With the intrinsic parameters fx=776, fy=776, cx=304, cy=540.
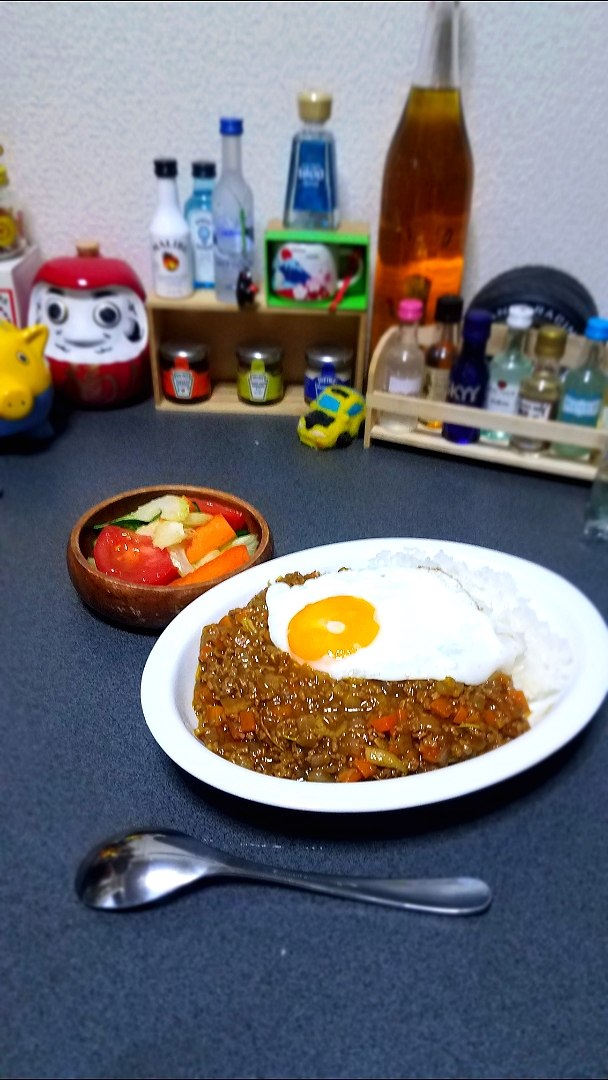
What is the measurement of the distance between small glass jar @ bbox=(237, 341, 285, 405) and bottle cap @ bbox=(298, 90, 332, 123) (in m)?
0.33

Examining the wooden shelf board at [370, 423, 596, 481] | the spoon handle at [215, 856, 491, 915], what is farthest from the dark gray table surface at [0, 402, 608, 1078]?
the wooden shelf board at [370, 423, 596, 481]

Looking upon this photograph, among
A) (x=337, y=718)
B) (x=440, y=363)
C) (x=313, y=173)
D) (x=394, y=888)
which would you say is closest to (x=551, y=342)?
(x=440, y=363)

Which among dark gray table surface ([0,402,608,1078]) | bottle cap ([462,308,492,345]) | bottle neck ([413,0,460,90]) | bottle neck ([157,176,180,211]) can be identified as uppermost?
bottle neck ([413,0,460,90])

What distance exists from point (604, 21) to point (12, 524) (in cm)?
104

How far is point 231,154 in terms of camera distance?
114 centimetres

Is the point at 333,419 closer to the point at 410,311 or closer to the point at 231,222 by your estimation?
the point at 410,311

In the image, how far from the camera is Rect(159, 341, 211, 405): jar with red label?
48.6 inches

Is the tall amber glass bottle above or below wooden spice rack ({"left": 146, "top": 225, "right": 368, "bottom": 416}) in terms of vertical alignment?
above

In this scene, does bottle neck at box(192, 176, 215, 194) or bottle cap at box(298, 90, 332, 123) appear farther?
bottle neck at box(192, 176, 215, 194)

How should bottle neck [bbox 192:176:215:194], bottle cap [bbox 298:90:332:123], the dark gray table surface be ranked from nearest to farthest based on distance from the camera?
1. the dark gray table surface
2. bottle cap [bbox 298:90:332:123]
3. bottle neck [bbox 192:176:215:194]

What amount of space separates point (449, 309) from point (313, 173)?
29 cm

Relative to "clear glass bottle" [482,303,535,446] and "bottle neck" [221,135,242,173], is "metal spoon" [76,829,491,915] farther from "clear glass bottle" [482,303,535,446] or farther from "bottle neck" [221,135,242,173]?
"bottle neck" [221,135,242,173]

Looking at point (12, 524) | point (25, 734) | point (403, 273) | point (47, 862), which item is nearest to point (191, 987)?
point (47, 862)

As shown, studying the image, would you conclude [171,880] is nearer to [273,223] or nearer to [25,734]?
[25,734]
